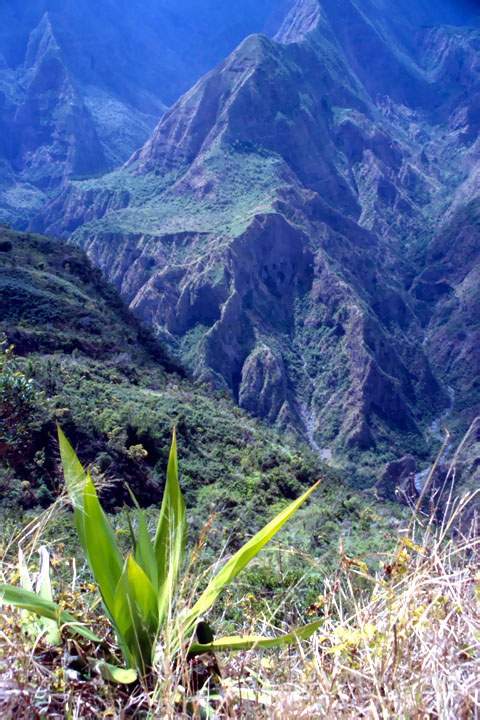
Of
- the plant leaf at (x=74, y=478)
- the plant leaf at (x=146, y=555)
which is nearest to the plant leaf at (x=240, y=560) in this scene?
the plant leaf at (x=146, y=555)

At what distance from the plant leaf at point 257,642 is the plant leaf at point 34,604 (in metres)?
0.39

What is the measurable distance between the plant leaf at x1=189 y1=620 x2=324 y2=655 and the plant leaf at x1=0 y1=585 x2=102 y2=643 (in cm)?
39

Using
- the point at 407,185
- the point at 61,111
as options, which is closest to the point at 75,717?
the point at 407,185

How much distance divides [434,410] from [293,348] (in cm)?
1886

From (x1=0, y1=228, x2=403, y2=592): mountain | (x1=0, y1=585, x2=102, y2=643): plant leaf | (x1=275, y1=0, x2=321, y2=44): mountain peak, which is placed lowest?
(x1=0, y1=228, x2=403, y2=592): mountain

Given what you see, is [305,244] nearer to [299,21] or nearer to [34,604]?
[34,604]

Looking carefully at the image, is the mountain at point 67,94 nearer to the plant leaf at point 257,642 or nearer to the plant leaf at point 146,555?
the plant leaf at point 146,555

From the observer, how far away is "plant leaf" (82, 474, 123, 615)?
2.54 meters

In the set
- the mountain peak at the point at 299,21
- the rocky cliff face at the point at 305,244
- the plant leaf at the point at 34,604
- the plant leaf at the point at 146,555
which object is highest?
the mountain peak at the point at 299,21

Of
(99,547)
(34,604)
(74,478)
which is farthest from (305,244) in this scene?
(34,604)

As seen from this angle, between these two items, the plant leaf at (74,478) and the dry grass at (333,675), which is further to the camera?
the plant leaf at (74,478)

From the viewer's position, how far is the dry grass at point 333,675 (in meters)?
1.92

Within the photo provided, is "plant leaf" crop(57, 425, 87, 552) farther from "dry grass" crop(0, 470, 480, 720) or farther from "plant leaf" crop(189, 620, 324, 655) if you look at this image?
"plant leaf" crop(189, 620, 324, 655)

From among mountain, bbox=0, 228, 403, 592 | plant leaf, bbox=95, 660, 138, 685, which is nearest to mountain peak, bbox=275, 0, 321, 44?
mountain, bbox=0, 228, 403, 592
